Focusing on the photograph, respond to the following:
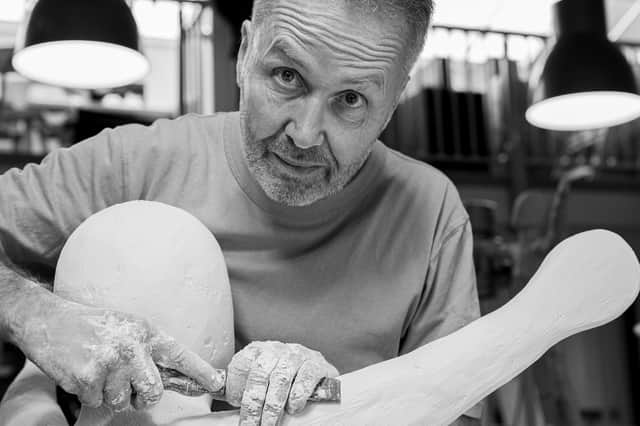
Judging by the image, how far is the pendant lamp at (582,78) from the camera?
335cm

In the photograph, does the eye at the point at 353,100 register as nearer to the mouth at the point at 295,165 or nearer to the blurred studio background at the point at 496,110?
the mouth at the point at 295,165

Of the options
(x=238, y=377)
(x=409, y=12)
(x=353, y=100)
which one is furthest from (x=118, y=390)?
(x=409, y=12)

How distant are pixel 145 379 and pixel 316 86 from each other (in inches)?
18.4

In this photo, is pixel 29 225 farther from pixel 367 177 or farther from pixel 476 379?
pixel 476 379

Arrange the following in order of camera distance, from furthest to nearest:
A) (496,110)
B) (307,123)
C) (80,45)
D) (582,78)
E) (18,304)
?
1. (496,110)
2. (582,78)
3. (80,45)
4. (307,123)
5. (18,304)

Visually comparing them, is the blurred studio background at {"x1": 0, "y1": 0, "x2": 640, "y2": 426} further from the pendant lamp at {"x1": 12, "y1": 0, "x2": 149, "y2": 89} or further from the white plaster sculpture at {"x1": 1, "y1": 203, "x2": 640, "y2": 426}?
the white plaster sculpture at {"x1": 1, "y1": 203, "x2": 640, "y2": 426}

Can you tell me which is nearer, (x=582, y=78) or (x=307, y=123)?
(x=307, y=123)

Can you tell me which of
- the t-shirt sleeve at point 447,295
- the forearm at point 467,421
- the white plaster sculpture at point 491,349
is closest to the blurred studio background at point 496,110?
the t-shirt sleeve at point 447,295

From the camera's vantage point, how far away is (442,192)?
4.57ft

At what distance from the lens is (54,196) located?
1206mm

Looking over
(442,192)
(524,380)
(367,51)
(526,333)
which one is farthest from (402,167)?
(524,380)

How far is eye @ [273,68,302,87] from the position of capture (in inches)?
43.3

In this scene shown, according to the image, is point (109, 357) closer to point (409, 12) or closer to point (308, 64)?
point (308, 64)

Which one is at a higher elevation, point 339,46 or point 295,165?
point 339,46
